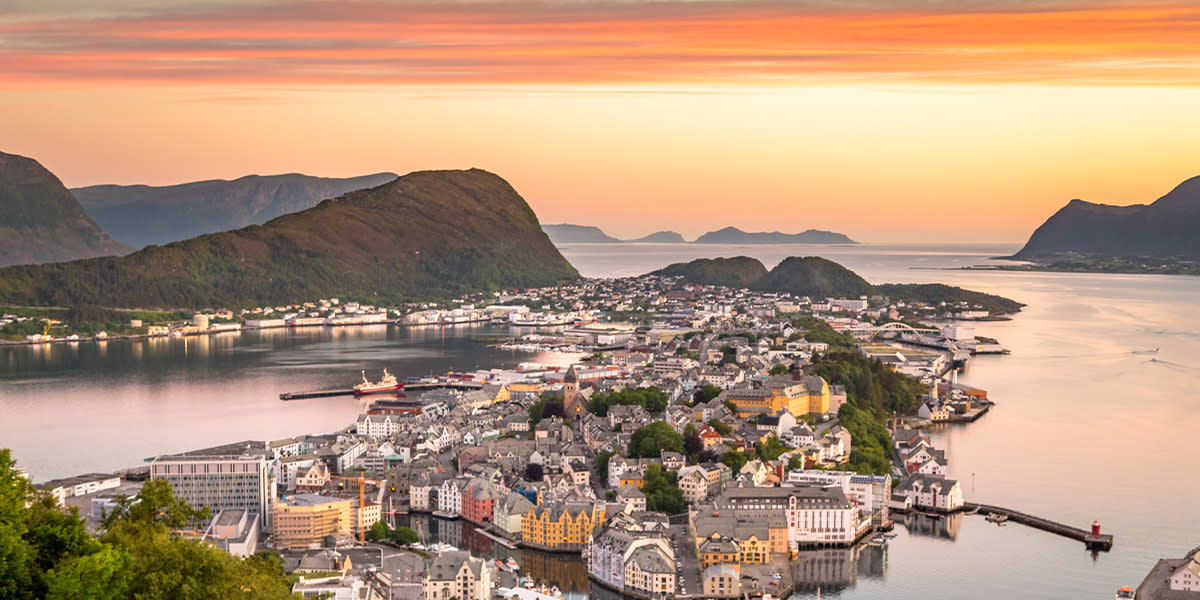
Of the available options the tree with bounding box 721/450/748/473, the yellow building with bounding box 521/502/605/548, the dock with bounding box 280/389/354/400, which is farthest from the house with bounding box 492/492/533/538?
the dock with bounding box 280/389/354/400

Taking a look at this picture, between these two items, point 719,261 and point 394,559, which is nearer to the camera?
point 394,559

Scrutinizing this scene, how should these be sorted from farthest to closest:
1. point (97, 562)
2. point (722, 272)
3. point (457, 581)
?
point (722, 272), point (457, 581), point (97, 562)

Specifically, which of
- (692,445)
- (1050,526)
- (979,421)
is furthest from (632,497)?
(979,421)

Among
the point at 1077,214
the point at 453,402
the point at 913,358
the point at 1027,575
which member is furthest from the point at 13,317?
the point at 1077,214

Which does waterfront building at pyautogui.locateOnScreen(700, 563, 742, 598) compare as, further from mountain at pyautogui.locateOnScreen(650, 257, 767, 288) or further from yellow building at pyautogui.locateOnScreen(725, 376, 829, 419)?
→ mountain at pyautogui.locateOnScreen(650, 257, 767, 288)

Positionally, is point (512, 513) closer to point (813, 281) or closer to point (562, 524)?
point (562, 524)

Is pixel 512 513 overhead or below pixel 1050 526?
overhead

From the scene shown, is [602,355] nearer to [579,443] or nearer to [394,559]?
[579,443]

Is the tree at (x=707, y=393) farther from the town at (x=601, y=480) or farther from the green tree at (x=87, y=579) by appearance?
the green tree at (x=87, y=579)
